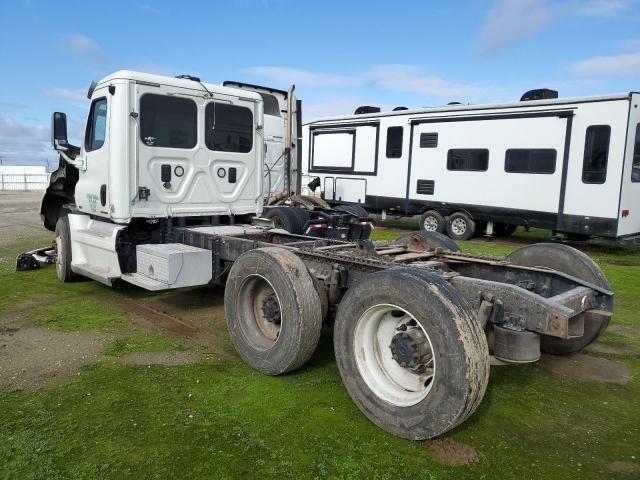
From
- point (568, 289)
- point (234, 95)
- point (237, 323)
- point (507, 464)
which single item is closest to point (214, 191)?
point (234, 95)

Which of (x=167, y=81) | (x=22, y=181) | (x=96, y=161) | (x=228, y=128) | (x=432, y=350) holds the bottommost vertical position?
(x=432, y=350)

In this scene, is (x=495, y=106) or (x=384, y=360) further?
(x=495, y=106)

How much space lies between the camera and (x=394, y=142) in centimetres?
1456

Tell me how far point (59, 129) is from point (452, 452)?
597 centimetres

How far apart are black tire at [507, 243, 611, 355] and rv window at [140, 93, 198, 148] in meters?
3.94

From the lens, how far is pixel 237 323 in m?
4.60

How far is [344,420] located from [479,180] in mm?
10392

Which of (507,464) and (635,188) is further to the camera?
(635,188)

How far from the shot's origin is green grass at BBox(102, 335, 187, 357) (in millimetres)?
4867

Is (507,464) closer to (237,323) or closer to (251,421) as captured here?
(251,421)

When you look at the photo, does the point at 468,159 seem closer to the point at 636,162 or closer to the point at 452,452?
the point at 636,162

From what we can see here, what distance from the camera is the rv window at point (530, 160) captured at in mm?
11609

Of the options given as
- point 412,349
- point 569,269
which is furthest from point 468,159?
point 412,349

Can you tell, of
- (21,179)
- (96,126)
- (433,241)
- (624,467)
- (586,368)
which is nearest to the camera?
(624,467)
